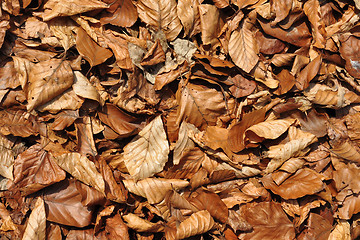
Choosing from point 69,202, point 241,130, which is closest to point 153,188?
point 69,202

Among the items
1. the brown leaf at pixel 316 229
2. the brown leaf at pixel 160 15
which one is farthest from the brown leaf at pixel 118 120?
the brown leaf at pixel 316 229

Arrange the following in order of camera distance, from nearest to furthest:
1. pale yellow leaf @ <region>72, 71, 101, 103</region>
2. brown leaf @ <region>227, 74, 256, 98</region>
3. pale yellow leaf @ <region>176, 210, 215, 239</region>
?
pale yellow leaf @ <region>176, 210, 215, 239</region> < pale yellow leaf @ <region>72, 71, 101, 103</region> < brown leaf @ <region>227, 74, 256, 98</region>

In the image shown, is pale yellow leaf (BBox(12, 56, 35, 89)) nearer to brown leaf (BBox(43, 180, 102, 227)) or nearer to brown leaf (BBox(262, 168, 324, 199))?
brown leaf (BBox(43, 180, 102, 227))

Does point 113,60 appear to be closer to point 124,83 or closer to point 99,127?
point 124,83

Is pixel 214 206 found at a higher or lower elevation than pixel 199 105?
lower

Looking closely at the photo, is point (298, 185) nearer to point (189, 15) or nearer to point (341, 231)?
point (341, 231)

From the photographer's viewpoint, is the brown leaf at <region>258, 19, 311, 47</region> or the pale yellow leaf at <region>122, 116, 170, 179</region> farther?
the brown leaf at <region>258, 19, 311, 47</region>

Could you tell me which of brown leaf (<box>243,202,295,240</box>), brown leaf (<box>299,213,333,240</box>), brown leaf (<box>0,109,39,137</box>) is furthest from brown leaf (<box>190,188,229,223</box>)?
brown leaf (<box>0,109,39,137</box>)

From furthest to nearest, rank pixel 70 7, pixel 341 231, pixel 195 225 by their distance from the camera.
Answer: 1. pixel 341 231
2. pixel 70 7
3. pixel 195 225
